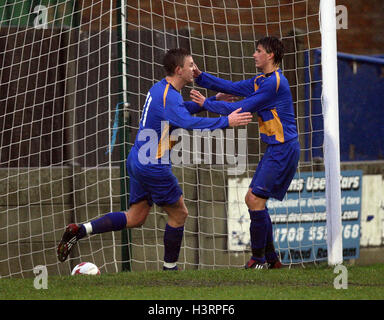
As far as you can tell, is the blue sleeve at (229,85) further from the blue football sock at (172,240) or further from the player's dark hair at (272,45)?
the blue football sock at (172,240)

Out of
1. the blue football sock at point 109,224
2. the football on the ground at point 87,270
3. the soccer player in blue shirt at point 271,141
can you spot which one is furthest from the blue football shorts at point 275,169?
the football on the ground at point 87,270

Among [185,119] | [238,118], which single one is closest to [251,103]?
[238,118]

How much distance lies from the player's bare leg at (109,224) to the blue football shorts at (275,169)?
934 mm

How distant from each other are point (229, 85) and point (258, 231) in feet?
4.13

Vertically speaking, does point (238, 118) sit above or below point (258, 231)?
above

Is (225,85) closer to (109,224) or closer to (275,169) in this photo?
(275,169)

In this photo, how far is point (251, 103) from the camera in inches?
277

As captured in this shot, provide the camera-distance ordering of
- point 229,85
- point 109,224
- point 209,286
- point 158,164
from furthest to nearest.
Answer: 1. point 229,85
2. point 109,224
3. point 158,164
4. point 209,286

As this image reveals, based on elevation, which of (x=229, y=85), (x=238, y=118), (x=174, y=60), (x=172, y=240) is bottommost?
(x=172, y=240)

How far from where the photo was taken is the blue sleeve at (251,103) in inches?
276

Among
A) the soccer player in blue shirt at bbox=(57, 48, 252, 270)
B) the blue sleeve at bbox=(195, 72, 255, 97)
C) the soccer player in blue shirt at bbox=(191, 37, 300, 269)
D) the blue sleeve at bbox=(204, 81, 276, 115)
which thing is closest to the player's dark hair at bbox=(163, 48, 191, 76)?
the soccer player in blue shirt at bbox=(57, 48, 252, 270)

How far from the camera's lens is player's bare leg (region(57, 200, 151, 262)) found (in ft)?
23.5

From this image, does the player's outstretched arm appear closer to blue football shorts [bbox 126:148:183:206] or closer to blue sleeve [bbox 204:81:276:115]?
blue sleeve [bbox 204:81:276:115]

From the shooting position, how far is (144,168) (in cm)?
701
